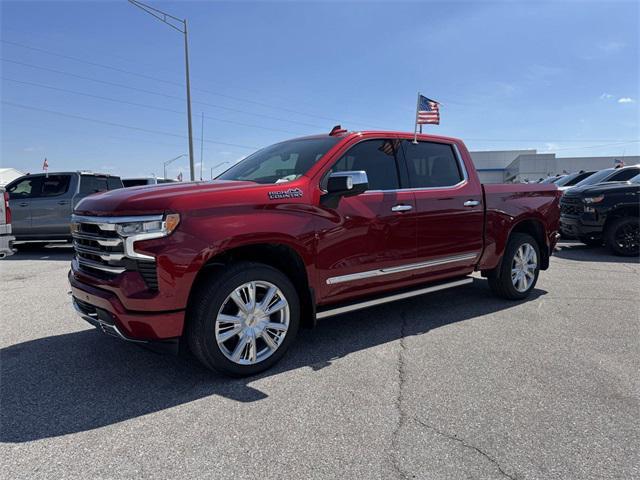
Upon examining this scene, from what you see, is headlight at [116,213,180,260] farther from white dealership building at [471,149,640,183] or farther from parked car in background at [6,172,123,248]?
white dealership building at [471,149,640,183]

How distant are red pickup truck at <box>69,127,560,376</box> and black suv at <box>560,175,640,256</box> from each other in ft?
17.9

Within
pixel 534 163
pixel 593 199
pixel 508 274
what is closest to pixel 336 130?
pixel 508 274

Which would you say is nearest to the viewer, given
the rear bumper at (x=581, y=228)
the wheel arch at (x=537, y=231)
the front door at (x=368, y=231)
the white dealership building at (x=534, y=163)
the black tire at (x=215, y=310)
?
the black tire at (x=215, y=310)

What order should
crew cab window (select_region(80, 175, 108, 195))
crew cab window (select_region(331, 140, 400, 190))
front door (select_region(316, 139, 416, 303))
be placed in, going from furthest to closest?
1. crew cab window (select_region(80, 175, 108, 195))
2. crew cab window (select_region(331, 140, 400, 190))
3. front door (select_region(316, 139, 416, 303))

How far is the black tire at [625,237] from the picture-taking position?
9.22 meters

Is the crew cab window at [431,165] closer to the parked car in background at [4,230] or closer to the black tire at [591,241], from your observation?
the parked car in background at [4,230]

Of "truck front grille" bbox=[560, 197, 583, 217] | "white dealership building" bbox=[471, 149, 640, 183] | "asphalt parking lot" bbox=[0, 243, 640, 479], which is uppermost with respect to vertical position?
"white dealership building" bbox=[471, 149, 640, 183]

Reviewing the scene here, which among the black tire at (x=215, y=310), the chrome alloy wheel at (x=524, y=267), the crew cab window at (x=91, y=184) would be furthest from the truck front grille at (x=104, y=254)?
the crew cab window at (x=91, y=184)

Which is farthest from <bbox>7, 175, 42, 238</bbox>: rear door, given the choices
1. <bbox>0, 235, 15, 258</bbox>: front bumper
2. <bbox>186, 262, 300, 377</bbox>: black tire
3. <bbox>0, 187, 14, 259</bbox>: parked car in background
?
<bbox>186, 262, 300, 377</bbox>: black tire

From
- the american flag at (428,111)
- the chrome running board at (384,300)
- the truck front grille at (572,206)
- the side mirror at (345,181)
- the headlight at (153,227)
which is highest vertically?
the american flag at (428,111)

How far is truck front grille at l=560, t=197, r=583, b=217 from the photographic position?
384 inches

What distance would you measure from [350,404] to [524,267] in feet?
12.1

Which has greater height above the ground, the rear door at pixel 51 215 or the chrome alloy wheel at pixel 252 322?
the rear door at pixel 51 215

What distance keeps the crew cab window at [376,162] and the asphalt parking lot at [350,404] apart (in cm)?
150
